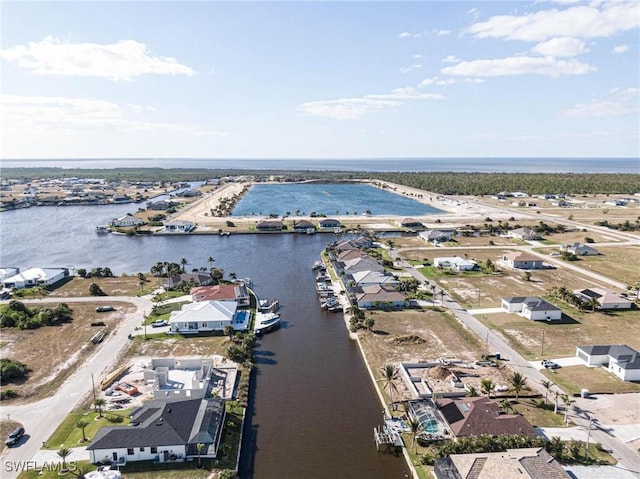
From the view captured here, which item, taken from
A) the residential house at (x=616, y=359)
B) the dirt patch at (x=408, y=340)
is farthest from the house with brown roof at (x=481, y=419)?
the residential house at (x=616, y=359)

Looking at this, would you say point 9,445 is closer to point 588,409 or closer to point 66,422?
point 66,422

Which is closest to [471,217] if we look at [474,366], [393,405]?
[474,366]

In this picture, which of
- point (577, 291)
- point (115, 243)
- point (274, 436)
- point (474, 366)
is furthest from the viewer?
point (115, 243)

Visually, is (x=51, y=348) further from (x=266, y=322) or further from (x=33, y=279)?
(x=33, y=279)

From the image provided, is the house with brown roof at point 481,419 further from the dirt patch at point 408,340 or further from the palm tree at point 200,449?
the palm tree at point 200,449

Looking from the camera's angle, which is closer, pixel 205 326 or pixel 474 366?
pixel 474 366

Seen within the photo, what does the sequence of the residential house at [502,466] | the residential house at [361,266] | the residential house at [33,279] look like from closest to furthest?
the residential house at [502,466]
the residential house at [33,279]
the residential house at [361,266]
